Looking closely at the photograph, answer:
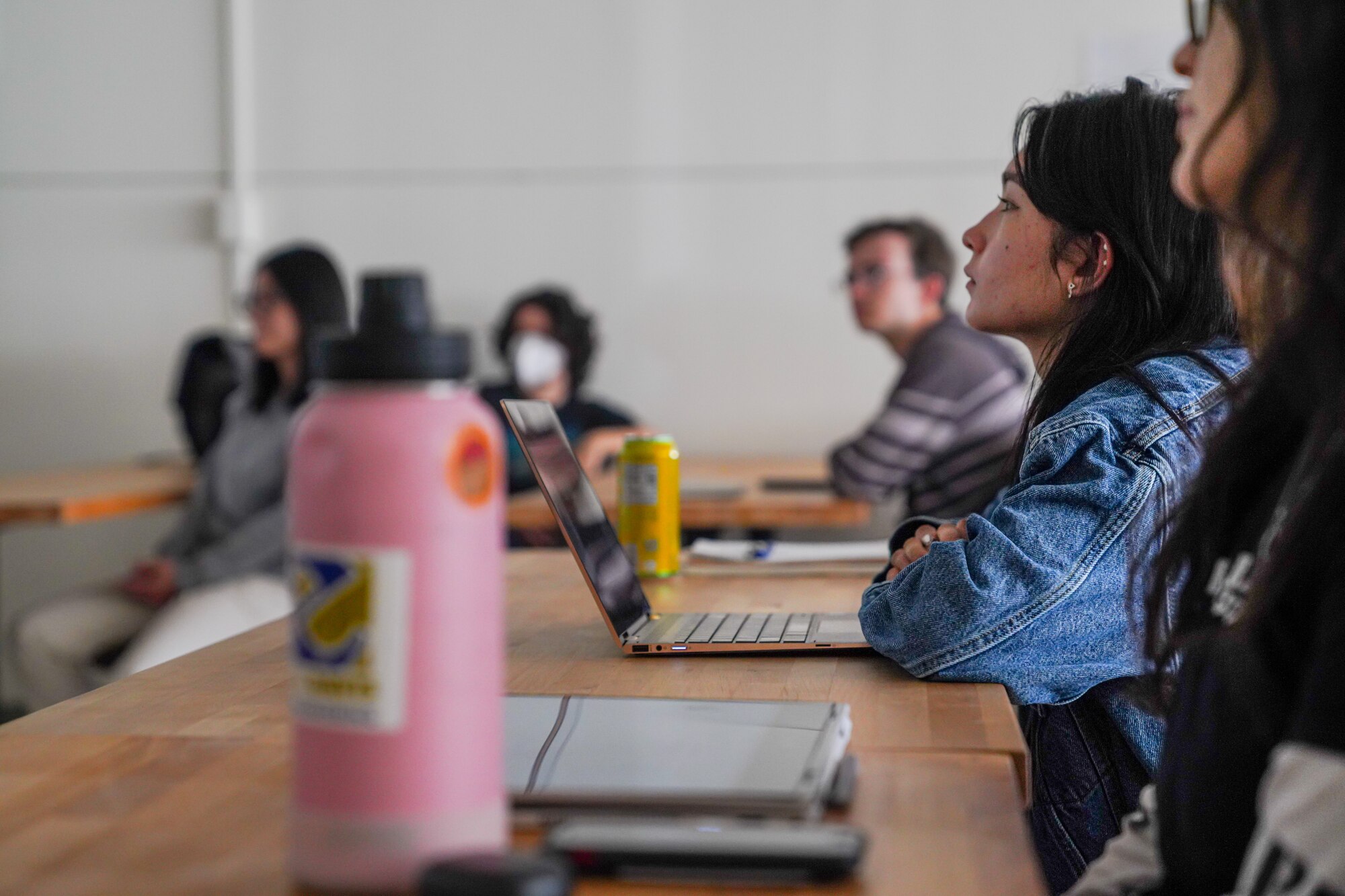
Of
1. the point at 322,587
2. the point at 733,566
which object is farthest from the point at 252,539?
the point at 322,587

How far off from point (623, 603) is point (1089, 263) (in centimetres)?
55

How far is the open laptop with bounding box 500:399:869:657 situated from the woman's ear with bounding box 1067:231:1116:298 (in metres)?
0.39

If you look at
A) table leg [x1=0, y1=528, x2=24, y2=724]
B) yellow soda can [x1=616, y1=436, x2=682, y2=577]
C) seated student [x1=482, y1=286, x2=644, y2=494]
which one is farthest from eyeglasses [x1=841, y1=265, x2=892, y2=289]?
table leg [x1=0, y1=528, x2=24, y2=724]

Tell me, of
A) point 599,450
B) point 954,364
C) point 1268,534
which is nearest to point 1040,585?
point 1268,534

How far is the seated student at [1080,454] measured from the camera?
98 cm

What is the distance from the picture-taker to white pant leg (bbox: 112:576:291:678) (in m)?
2.43

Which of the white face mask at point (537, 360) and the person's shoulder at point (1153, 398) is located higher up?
the person's shoulder at point (1153, 398)

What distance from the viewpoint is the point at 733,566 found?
5.40 feet

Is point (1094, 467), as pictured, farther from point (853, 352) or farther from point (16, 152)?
point (16, 152)

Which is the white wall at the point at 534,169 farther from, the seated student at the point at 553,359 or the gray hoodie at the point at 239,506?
the gray hoodie at the point at 239,506

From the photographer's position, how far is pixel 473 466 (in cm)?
52

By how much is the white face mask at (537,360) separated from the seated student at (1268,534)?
2.73 meters

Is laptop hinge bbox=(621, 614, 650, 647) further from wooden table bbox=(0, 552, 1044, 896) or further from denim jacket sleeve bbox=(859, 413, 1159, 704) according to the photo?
denim jacket sleeve bbox=(859, 413, 1159, 704)

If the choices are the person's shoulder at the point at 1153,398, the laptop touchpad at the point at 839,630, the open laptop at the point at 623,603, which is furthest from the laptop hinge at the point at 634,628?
the person's shoulder at the point at 1153,398
